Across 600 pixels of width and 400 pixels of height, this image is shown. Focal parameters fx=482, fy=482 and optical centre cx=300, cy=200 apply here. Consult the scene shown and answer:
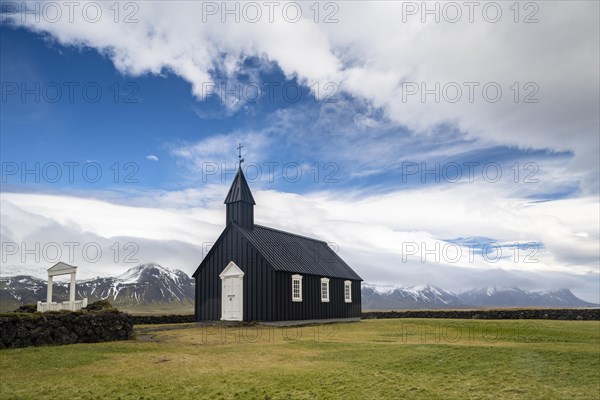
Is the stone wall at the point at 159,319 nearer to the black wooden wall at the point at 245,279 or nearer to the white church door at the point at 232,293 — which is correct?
the black wooden wall at the point at 245,279

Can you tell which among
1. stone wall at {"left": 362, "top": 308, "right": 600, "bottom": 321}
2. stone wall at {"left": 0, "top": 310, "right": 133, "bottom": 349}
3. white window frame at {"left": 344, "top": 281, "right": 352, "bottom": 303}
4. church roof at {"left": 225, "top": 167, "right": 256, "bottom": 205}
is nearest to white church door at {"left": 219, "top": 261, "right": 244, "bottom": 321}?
church roof at {"left": 225, "top": 167, "right": 256, "bottom": 205}

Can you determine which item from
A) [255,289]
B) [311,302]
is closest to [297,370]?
[255,289]

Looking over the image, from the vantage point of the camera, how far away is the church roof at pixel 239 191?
122 ft

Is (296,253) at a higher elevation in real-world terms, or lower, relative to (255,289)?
higher

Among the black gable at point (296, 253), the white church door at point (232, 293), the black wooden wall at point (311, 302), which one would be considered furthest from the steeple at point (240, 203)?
the black wooden wall at point (311, 302)

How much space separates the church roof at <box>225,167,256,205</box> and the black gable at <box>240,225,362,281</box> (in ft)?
8.16

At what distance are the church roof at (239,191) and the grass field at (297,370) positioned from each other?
1542 centimetres

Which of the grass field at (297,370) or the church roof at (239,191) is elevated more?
the church roof at (239,191)

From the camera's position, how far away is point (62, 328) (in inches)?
816

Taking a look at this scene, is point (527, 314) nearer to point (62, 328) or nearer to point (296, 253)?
point (296, 253)

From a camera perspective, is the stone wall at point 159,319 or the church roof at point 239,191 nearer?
the stone wall at point 159,319

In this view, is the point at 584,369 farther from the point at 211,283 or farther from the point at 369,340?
the point at 211,283

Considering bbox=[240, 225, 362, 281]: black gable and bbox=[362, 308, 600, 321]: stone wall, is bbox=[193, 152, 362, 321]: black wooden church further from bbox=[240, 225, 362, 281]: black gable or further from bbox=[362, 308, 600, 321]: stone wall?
bbox=[362, 308, 600, 321]: stone wall

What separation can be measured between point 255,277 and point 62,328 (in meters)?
15.0
